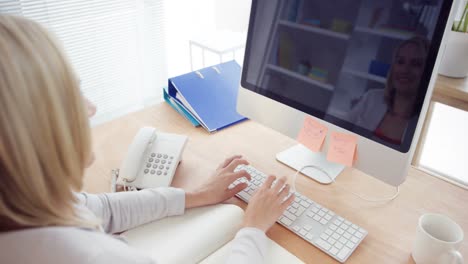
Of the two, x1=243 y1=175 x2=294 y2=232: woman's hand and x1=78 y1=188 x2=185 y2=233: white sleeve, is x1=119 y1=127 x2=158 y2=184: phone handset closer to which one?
x1=78 y1=188 x2=185 y2=233: white sleeve

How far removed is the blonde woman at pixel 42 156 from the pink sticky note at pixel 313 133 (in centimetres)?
51

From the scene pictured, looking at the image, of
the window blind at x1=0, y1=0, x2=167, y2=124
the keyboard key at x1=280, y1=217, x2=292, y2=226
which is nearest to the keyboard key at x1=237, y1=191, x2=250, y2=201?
the keyboard key at x1=280, y1=217, x2=292, y2=226

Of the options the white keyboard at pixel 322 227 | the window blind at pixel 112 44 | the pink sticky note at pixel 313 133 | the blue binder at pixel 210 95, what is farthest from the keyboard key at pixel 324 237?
the window blind at pixel 112 44

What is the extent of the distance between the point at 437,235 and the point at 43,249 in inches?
26.7

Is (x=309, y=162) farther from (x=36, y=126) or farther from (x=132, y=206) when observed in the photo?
(x=36, y=126)

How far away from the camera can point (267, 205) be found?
0.77 metres

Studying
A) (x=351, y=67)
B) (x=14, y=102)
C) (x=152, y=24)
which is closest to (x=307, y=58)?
(x=351, y=67)

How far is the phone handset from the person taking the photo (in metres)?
0.89

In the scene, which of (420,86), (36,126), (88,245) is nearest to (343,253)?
(420,86)

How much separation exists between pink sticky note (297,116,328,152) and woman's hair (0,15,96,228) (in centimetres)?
55

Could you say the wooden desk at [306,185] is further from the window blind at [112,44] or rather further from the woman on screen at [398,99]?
the window blind at [112,44]

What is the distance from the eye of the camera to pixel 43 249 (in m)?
0.45

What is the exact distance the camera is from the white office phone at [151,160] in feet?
2.91

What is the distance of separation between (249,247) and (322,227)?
185mm
